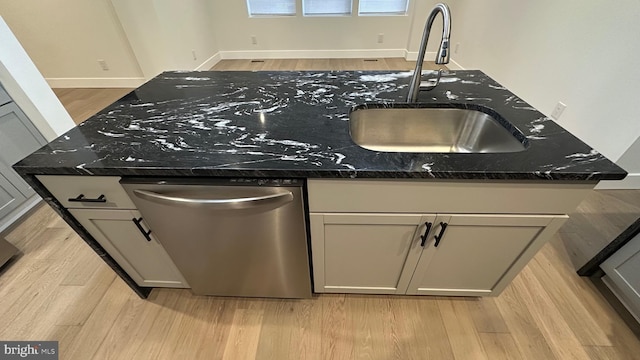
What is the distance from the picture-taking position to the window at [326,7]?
4.42 m

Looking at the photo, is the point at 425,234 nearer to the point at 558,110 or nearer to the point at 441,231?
the point at 441,231

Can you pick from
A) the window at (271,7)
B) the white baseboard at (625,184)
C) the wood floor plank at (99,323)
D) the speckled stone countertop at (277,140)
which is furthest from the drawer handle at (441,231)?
the window at (271,7)

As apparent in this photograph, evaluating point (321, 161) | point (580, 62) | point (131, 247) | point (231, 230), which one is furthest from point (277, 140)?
point (580, 62)

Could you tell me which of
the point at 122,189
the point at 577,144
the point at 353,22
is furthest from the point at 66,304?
the point at 353,22

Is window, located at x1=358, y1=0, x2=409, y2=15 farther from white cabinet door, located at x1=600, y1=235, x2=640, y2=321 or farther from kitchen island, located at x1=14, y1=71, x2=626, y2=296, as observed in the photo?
white cabinet door, located at x1=600, y1=235, x2=640, y2=321

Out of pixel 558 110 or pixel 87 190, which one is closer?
pixel 87 190

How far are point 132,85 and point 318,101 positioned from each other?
393 centimetres

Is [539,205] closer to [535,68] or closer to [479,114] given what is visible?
[479,114]

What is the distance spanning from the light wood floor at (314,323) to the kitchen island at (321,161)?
28 cm

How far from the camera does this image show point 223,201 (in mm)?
799

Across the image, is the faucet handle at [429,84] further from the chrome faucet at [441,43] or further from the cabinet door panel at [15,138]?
the cabinet door panel at [15,138]

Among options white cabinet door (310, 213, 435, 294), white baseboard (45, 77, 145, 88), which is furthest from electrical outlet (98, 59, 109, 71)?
white cabinet door (310, 213, 435, 294)

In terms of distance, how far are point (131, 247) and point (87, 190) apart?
33 centimetres

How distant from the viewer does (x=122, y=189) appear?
2.82 ft
